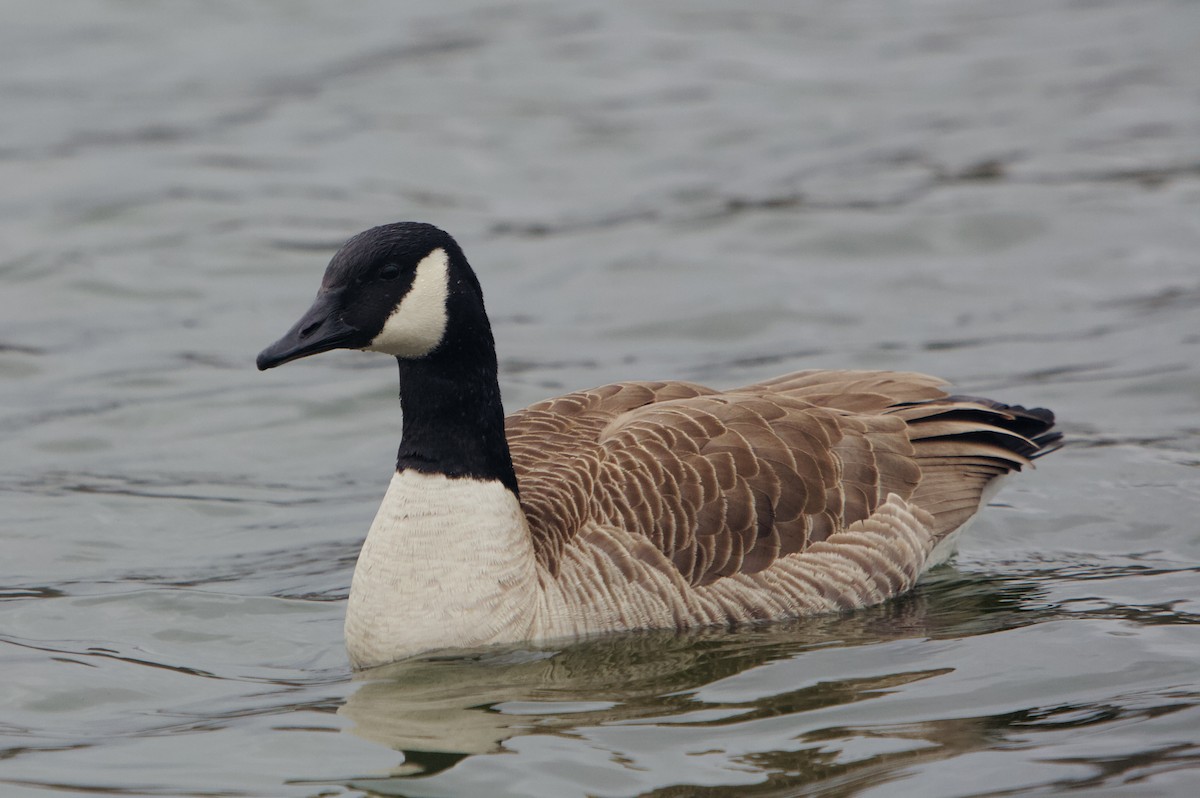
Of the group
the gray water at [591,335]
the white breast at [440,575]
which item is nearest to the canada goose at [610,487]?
the white breast at [440,575]

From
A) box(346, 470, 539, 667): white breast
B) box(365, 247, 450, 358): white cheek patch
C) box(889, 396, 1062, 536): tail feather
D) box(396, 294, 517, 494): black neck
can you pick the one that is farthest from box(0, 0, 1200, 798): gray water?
box(365, 247, 450, 358): white cheek patch

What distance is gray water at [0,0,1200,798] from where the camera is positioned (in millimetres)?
7332

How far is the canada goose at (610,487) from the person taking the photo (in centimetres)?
807

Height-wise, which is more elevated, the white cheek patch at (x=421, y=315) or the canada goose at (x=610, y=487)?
the white cheek patch at (x=421, y=315)

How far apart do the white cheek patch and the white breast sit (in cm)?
64

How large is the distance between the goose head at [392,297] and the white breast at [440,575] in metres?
0.70

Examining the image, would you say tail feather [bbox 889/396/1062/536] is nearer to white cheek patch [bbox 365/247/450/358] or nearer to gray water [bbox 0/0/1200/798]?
gray water [bbox 0/0/1200/798]

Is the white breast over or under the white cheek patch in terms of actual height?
under

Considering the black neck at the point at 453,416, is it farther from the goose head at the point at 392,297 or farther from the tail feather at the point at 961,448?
the tail feather at the point at 961,448

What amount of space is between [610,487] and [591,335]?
19.1 ft

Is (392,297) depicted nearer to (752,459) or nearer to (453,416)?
(453,416)

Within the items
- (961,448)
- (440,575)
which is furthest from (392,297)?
(961,448)

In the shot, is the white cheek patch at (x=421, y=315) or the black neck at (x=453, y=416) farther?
the black neck at (x=453, y=416)

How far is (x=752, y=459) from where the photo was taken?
342 inches
